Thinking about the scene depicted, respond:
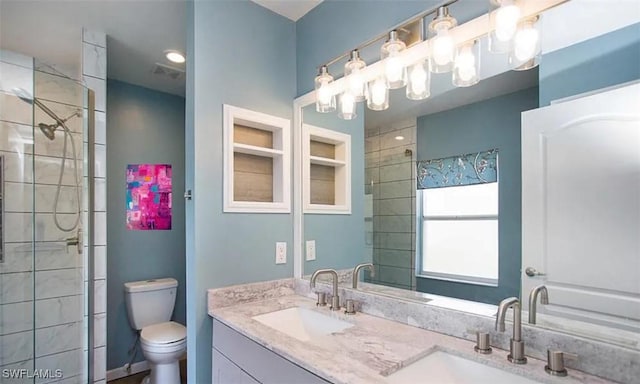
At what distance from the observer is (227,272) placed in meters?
1.68

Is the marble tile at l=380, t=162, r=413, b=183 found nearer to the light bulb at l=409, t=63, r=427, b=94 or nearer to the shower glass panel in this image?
the light bulb at l=409, t=63, r=427, b=94

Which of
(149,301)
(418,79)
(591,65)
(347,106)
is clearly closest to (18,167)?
(149,301)

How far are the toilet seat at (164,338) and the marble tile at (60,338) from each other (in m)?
0.38

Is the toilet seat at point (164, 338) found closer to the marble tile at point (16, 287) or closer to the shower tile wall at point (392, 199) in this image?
the marble tile at point (16, 287)

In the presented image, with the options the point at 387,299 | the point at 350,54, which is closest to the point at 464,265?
the point at 387,299

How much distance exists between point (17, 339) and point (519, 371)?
8.81ft

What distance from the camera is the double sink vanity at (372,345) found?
0.91 meters

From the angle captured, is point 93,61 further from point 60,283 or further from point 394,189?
point 394,189

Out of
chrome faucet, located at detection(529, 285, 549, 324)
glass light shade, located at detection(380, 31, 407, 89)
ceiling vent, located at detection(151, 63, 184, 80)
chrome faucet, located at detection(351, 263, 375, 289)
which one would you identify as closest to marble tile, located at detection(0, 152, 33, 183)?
ceiling vent, located at detection(151, 63, 184, 80)

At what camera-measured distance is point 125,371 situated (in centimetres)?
272

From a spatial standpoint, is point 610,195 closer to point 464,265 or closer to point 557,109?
point 557,109

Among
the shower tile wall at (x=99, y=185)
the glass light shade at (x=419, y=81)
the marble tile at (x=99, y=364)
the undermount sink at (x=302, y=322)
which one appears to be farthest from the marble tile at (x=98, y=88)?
the glass light shade at (x=419, y=81)

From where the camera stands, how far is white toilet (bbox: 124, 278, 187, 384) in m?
2.24

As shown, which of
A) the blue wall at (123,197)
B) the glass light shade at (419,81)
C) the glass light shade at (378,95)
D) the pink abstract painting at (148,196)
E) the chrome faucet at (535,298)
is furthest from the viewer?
the pink abstract painting at (148,196)
